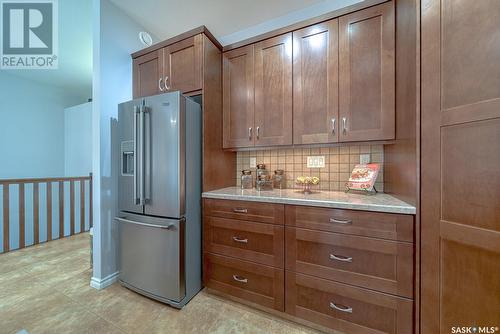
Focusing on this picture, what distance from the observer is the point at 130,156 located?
1.79 meters

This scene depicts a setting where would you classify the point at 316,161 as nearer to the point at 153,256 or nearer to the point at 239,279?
the point at 239,279

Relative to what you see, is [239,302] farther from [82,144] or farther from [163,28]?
[82,144]

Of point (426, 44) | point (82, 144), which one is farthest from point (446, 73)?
point (82, 144)

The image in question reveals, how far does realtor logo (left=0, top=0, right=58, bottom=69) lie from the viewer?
6.86 feet

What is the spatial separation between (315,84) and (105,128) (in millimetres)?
1992

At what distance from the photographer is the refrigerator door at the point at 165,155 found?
1522 mm

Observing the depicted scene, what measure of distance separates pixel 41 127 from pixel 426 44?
6.13 m

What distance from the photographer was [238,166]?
7.45 feet

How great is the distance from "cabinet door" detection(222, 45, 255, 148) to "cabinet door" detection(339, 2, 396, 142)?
799 mm

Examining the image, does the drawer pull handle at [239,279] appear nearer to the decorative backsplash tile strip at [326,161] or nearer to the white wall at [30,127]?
the decorative backsplash tile strip at [326,161]

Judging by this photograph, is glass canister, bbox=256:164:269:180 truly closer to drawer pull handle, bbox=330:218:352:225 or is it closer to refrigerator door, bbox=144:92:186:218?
refrigerator door, bbox=144:92:186:218

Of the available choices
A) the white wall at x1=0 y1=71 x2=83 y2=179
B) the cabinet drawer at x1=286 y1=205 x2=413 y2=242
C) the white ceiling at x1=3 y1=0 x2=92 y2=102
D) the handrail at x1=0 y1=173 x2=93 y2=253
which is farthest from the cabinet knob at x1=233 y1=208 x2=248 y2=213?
the white wall at x1=0 y1=71 x2=83 y2=179

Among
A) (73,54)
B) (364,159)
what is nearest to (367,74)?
(364,159)

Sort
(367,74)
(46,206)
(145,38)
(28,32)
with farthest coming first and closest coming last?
(46,206) → (28,32) → (145,38) → (367,74)
